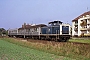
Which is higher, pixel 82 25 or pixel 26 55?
pixel 82 25

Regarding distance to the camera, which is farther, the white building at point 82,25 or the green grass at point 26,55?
the white building at point 82,25

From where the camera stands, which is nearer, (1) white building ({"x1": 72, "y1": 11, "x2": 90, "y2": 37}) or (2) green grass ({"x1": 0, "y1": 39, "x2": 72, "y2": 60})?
(2) green grass ({"x1": 0, "y1": 39, "x2": 72, "y2": 60})

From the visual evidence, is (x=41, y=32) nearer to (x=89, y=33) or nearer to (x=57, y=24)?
(x=57, y=24)

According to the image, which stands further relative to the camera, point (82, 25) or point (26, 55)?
point (82, 25)

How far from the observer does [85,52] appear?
13422 millimetres

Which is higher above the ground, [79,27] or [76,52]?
[79,27]

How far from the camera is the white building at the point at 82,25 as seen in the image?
5426 cm

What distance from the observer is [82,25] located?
186 ft

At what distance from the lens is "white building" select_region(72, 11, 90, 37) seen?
178 ft

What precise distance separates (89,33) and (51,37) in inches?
1099

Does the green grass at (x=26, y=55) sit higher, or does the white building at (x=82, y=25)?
the white building at (x=82, y=25)

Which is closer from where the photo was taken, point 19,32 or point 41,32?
point 41,32

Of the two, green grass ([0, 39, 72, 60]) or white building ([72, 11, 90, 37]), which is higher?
white building ([72, 11, 90, 37])

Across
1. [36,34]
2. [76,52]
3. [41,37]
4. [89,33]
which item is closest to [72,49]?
[76,52]
